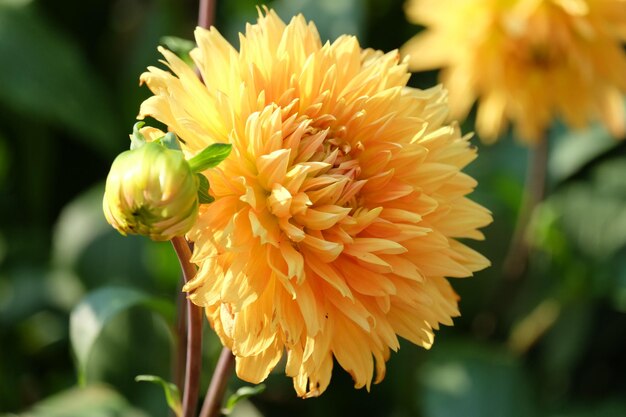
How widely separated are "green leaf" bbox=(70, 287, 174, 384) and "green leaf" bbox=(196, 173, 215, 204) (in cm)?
28

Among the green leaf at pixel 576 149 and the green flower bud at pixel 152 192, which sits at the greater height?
the green flower bud at pixel 152 192

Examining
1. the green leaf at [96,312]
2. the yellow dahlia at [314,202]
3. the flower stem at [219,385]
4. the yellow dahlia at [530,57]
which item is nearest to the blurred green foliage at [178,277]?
the yellow dahlia at [530,57]

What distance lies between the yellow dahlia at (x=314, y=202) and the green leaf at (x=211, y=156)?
0.13 feet

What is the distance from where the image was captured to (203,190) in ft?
2.41

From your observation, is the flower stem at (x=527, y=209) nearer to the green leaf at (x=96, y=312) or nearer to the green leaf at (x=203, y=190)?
the green leaf at (x=96, y=312)

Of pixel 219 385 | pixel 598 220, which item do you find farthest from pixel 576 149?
pixel 219 385

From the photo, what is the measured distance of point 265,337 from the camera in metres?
0.78

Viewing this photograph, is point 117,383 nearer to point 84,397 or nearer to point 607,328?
point 84,397

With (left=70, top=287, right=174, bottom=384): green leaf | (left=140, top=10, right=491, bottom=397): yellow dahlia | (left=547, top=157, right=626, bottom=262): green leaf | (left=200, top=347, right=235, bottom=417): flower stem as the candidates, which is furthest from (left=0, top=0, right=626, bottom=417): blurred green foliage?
(left=140, top=10, right=491, bottom=397): yellow dahlia

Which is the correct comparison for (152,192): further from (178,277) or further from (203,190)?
(178,277)

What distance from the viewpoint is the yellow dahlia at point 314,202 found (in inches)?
30.0

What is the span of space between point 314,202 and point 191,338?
179 millimetres

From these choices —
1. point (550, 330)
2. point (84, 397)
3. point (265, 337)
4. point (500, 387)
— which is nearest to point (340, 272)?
point (265, 337)

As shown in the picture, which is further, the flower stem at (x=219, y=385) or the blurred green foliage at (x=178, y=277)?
the blurred green foliage at (x=178, y=277)
